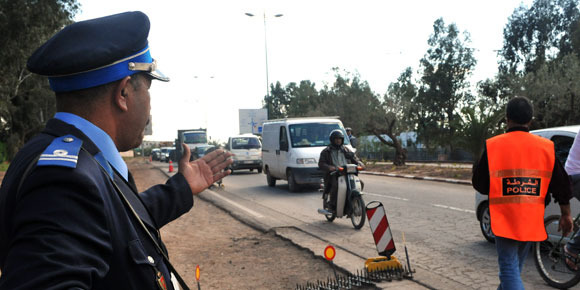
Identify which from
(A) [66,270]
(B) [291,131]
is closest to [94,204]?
(A) [66,270]

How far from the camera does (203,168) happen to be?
192cm

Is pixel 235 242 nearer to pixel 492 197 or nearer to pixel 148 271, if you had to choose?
pixel 492 197

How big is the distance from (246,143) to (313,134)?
33.8ft

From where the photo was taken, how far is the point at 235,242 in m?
7.70

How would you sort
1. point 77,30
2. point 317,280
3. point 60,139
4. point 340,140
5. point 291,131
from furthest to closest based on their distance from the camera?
1. point 291,131
2. point 340,140
3. point 317,280
4. point 77,30
5. point 60,139

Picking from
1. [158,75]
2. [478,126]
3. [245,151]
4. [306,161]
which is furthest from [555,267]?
[245,151]

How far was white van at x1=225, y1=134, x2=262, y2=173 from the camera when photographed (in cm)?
2406

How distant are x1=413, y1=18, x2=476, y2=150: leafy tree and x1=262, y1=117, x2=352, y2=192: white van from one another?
1388 inches

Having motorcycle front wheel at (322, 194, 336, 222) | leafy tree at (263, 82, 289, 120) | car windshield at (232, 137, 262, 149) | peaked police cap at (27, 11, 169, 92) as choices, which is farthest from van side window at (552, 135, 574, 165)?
leafy tree at (263, 82, 289, 120)

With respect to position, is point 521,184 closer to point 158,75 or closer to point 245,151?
point 158,75

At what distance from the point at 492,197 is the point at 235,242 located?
4.94 m

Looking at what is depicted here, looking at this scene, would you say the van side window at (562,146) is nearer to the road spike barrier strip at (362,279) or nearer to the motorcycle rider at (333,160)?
the road spike barrier strip at (362,279)

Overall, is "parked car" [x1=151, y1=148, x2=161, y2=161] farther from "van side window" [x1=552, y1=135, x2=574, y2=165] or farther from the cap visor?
the cap visor

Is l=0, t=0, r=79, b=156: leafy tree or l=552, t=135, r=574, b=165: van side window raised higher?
l=0, t=0, r=79, b=156: leafy tree
